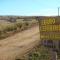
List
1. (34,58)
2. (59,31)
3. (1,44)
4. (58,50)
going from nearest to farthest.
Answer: (34,58), (59,31), (58,50), (1,44)

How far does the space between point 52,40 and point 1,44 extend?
24.0 ft

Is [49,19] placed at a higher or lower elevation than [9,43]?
higher

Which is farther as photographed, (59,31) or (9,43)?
(9,43)

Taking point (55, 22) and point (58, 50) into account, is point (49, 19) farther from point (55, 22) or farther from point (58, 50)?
point (58, 50)

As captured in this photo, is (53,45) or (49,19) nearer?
(49,19)

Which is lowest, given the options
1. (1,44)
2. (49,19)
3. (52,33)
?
(1,44)

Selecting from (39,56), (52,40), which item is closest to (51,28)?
(52,40)

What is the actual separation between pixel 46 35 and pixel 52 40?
141 cm

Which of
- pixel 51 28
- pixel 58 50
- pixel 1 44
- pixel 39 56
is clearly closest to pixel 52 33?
pixel 51 28

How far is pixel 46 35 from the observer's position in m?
20.2

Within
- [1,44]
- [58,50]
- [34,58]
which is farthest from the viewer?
[1,44]

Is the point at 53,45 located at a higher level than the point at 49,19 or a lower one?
lower

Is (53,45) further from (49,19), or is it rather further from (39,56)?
(39,56)

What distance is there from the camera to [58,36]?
776 inches
